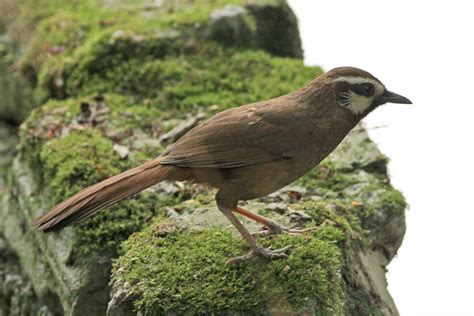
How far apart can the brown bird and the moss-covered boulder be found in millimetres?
323

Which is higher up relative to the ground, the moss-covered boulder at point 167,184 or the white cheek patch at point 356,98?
the white cheek patch at point 356,98

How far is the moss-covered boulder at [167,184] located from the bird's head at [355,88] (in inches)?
27.1

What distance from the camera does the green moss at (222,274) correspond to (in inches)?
161

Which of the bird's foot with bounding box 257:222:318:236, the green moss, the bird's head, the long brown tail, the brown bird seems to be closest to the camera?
the green moss

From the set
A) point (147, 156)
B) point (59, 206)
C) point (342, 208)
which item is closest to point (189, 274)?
point (59, 206)

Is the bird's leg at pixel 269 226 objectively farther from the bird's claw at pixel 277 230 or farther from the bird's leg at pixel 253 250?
the bird's leg at pixel 253 250

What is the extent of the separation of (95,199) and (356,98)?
5.35ft

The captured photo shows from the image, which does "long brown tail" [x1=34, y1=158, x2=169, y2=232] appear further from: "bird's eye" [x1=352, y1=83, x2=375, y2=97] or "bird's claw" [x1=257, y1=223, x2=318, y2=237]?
"bird's eye" [x1=352, y1=83, x2=375, y2=97]

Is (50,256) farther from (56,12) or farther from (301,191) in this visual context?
(56,12)

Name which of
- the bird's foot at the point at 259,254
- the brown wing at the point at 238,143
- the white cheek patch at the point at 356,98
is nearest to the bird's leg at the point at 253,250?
the bird's foot at the point at 259,254

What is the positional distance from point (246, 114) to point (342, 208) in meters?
0.97

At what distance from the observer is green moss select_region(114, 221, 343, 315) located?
13.4 ft

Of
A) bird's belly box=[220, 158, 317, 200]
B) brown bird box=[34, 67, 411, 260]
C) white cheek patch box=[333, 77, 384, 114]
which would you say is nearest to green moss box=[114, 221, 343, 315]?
brown bird box=[34, 67, 411, 260]

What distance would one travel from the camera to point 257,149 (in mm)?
4676
